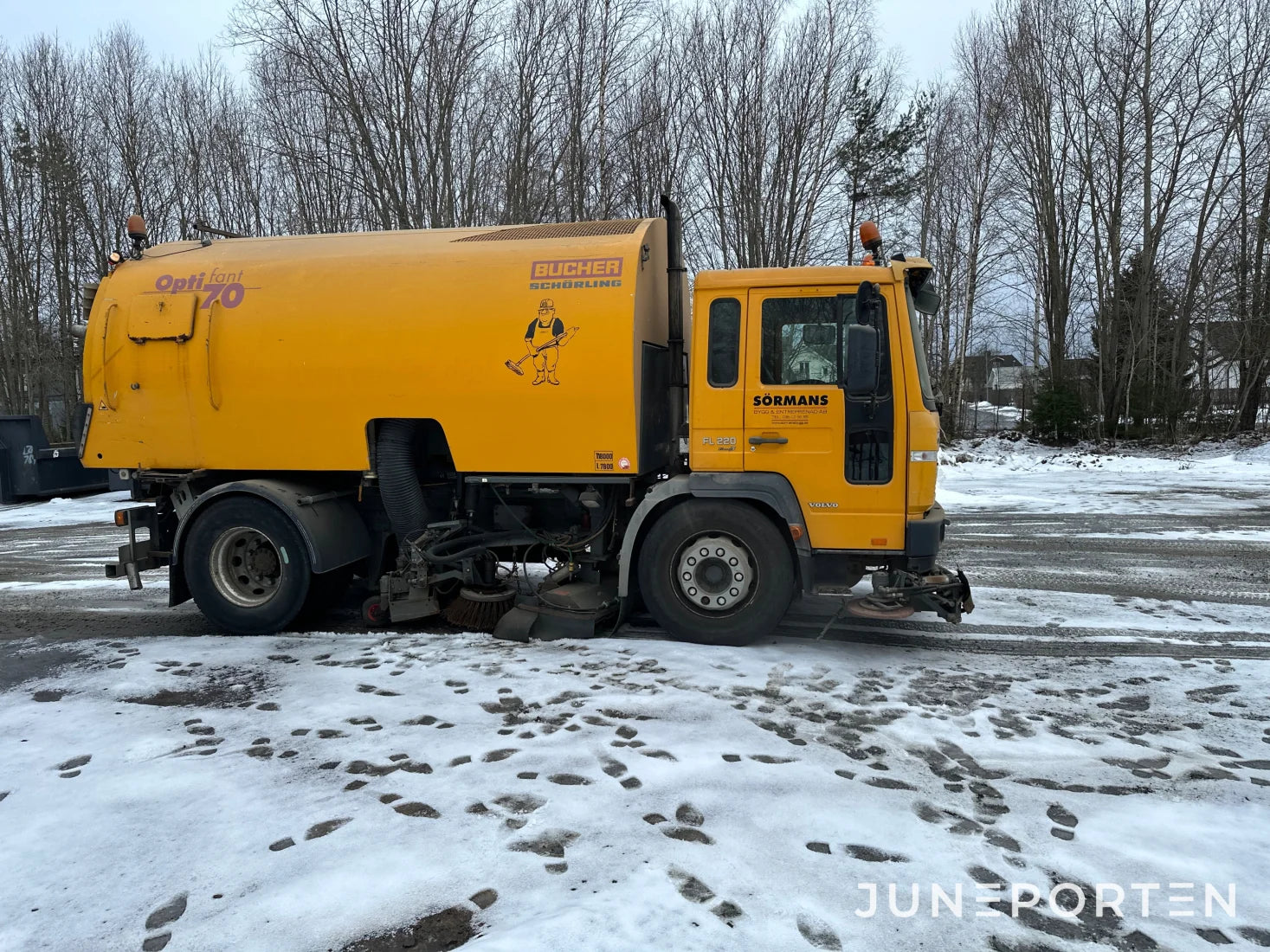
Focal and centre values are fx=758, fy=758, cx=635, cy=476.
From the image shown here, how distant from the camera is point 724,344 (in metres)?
5.38

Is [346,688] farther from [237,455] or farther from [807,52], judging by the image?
[807,52]

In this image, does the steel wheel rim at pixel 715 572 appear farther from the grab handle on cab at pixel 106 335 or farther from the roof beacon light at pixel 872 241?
the grab handle on cab at pixel 106 335

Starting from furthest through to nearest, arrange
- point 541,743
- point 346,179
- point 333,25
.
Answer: point 346,179, point 333,25, point 541,743

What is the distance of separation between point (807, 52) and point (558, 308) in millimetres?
19760

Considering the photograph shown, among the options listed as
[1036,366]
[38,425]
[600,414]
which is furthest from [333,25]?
[1036,366]

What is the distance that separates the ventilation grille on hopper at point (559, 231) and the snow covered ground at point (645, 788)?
3.09 metres

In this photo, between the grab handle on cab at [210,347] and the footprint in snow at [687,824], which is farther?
the grab handle on cab at [210,347]

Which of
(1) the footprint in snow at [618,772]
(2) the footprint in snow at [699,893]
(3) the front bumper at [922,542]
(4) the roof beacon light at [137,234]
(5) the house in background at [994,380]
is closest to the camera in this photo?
(2) the footprint in snow at [699,893]

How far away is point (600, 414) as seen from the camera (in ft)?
17.8

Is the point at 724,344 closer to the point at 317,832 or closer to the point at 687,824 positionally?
the point at 687,824

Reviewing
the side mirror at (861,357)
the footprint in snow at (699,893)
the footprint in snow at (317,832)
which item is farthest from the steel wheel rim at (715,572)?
the footprint in snow at (317,832)

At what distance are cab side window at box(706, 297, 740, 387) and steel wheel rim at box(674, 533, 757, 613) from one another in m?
1.15

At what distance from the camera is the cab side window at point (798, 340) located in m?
5.27

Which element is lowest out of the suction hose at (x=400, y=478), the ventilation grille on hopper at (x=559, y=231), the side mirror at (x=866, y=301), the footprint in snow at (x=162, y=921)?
the footprint in snow at (x=162, y=921)
